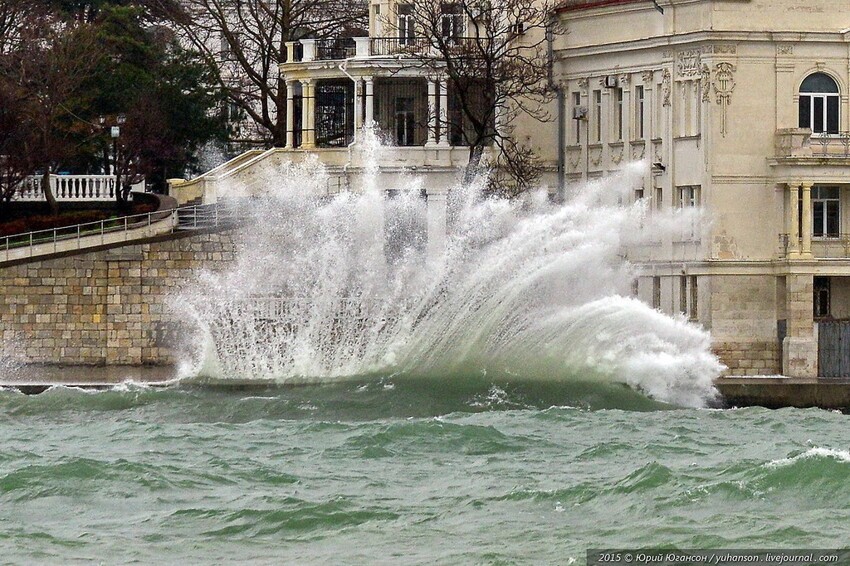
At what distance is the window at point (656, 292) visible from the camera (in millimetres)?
63406

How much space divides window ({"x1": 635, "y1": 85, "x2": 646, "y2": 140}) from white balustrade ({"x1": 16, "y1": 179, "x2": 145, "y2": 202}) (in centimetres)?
1746

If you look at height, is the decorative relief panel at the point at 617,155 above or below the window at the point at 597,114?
below

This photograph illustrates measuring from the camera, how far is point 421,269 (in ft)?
190

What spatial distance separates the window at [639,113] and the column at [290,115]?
1194cm

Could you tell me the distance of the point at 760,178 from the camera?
206 feet

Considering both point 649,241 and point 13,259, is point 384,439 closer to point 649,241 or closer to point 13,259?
point 649,241

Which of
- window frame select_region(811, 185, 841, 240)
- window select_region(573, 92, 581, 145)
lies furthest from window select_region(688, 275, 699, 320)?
window select_region(573, 92, 581, 145)

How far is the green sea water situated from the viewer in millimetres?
34750

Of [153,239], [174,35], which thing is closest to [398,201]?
[153,239]

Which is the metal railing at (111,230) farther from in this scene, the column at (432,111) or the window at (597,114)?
the window at (597,114)

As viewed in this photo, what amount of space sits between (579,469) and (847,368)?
22136mm

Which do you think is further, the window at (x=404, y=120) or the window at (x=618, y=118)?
the window at (x=404, y=120)

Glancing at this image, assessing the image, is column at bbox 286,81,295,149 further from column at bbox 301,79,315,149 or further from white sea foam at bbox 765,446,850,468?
white sea foam at bbox 765,446,850,468

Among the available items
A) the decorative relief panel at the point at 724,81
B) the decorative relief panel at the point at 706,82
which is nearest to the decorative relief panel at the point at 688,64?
the decorative relief panel at the point at 706,82
